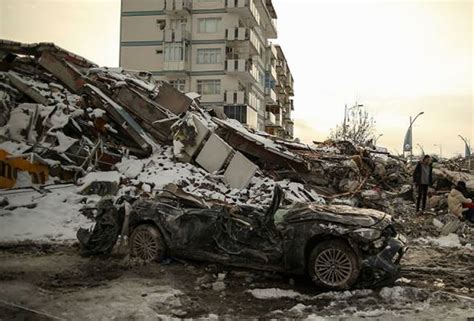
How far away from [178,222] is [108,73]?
1218cm

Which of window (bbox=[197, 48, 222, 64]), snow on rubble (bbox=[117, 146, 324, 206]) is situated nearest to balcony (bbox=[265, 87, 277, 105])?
window (bbox=[197, 48, 222, 64])

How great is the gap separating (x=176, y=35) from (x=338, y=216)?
42.6m

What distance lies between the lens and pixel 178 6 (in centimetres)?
4678

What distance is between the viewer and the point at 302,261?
6441 mm

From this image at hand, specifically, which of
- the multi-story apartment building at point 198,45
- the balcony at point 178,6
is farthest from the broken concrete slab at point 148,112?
the balcony at point 178,6

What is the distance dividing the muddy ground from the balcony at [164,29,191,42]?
40.6 m

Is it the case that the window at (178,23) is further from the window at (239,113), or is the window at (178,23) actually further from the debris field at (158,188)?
the debris field at (158,188)

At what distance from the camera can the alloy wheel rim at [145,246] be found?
7.54 m

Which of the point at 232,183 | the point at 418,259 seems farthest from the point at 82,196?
the point at 418,259

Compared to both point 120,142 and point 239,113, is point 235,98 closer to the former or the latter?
point 239,113

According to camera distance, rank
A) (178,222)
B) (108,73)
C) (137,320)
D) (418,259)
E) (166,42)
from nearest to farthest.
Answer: (137,320) → (178,222) → (418,259) → (108,73) → (166,42)

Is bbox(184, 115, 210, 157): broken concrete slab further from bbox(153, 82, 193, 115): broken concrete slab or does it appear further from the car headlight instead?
the car headlight

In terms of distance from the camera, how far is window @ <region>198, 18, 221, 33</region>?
47.5m

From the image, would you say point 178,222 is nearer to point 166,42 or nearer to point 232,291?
point 232,291
